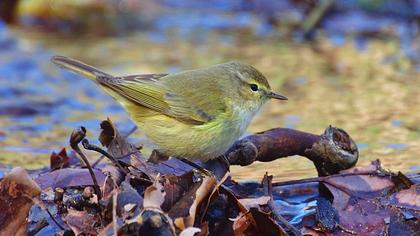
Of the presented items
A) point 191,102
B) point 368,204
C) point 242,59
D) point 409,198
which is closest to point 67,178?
point 191,102

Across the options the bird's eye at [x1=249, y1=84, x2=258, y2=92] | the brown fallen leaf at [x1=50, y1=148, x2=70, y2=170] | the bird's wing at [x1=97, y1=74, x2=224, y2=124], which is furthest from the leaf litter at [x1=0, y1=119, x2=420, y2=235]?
the bird's eye at [x1=249, y1=84, x2=258, y2=92]

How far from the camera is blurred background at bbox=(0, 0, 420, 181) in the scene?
7.57 meters

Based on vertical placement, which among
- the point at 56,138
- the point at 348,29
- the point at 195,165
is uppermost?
the point at 348,29

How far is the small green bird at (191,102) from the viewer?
18.6 feet

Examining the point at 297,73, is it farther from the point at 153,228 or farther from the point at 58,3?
the point at 153,228

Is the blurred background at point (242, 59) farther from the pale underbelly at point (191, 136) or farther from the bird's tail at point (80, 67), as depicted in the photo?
the bird's tail at point (80, 67)

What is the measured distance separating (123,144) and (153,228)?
40.0 inches

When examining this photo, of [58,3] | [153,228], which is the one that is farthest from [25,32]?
[153,228]

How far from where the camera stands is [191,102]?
19.6 ft

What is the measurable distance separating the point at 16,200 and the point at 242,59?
284 inches

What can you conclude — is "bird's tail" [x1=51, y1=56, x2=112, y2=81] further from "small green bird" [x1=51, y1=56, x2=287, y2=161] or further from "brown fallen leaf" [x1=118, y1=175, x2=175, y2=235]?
"brown fallen leaf" [x1=118, y1=175, x2=175, y2=235]

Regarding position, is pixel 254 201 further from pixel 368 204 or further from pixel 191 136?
pixel 191 136

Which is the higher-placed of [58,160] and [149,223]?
[149,223]

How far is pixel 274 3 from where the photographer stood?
48.0ft
